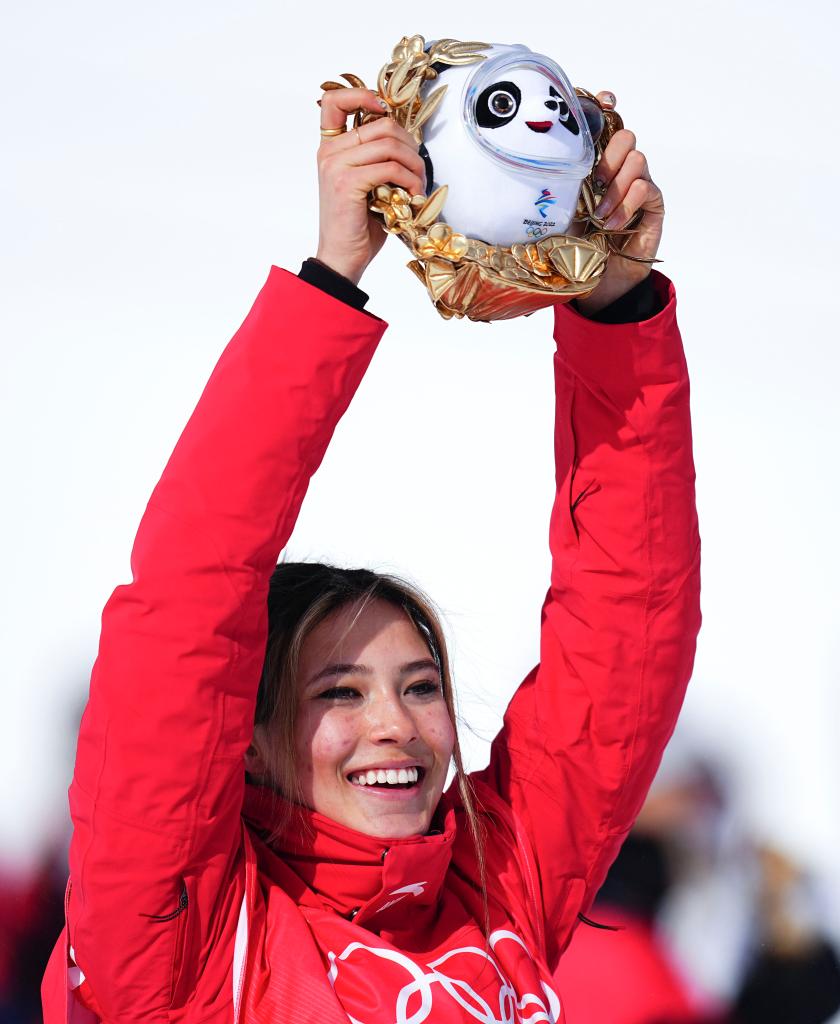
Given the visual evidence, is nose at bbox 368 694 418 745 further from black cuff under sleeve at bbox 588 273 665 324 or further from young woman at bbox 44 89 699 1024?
black cuff under sleeve at bbox 588 273 665 324

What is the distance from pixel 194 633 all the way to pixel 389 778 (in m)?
0.32

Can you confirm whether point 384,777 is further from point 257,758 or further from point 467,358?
point 467,358

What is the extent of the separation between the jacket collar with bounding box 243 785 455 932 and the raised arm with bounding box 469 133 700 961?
0.16 meters

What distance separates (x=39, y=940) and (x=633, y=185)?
130 centimetres

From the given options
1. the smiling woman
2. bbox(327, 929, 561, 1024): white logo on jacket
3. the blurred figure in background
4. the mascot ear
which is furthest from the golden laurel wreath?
the blurred figure in background

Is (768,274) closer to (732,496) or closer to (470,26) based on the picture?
(732,496)

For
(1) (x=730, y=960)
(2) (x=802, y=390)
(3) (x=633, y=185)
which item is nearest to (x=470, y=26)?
(2) (x=802, y=390)

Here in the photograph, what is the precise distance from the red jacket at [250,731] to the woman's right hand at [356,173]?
5 cm

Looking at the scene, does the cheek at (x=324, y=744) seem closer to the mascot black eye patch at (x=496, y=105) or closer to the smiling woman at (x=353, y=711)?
the smiling woman at (x=353, y=711)

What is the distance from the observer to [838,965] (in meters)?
2.00

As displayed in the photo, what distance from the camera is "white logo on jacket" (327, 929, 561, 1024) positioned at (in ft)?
3.77

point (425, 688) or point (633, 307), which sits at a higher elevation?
point (633, 307)

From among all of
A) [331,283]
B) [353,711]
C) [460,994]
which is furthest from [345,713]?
[331,283]

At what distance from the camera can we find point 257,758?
4.24 ft
